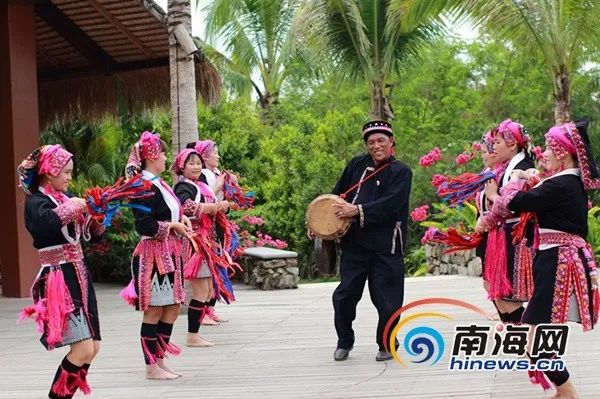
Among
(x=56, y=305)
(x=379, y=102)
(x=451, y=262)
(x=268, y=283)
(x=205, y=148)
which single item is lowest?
(x=268, y=283)

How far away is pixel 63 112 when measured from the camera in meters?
15.4

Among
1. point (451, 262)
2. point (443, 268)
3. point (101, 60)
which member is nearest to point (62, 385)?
point (101, 60)

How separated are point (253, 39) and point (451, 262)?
14.1m

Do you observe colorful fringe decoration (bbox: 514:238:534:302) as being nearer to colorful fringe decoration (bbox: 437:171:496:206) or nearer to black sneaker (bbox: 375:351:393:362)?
colorful fringe decoration (bbox: 437:171:496:206)

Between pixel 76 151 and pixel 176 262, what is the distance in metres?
10.8

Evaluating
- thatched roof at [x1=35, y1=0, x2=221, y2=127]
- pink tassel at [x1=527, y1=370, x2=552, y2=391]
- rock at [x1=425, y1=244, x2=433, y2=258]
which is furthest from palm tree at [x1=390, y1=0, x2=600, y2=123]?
pink tassel at [x1=527, y1=370, x2=552, y2=391]

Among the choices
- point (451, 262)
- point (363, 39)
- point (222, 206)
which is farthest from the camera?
point (363, 39)

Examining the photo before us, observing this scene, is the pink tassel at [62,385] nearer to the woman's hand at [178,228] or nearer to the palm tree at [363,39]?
the woman's hand at [178,228]

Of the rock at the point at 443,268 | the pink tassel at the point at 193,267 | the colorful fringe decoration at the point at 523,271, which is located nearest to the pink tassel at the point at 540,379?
the colorful fringe decoration at the point at 523,271

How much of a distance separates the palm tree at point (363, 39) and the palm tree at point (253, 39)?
5.15 metres

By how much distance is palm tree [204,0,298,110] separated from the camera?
2688 centimetres

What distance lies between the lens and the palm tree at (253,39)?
26875 millimetres

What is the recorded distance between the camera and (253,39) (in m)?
28.0

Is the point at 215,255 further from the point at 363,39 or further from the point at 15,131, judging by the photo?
the point at 363,39
